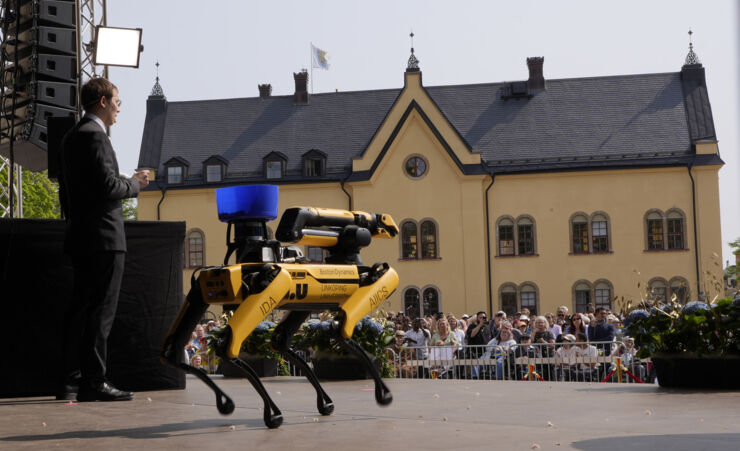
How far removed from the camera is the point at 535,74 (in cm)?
5191

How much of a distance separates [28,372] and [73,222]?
5.65 ft

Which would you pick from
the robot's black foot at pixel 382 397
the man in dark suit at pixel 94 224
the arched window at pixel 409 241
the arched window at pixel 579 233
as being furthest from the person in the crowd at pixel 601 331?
the arched window at pixel 579 233

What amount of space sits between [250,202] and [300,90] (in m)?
49.0

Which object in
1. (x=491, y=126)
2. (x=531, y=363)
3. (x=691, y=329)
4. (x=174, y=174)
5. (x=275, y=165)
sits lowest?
(x=531, y=363)

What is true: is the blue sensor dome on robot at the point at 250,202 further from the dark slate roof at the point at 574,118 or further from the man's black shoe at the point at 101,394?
the dark slate roof at the point at 574,118

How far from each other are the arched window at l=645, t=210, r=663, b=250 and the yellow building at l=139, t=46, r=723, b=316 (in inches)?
2.2

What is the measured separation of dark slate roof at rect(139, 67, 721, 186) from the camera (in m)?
48.0

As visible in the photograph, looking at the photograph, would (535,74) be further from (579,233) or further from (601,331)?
(601,331)

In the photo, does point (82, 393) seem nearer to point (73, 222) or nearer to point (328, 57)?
point (73, 222)

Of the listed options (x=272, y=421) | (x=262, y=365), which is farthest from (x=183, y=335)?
(x=262, y=365)

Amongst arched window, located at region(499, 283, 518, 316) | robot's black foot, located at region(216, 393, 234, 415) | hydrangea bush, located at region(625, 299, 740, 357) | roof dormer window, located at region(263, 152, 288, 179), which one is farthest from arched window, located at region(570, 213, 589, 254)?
robot's black foot, located at region(216, 393, 234, 415)

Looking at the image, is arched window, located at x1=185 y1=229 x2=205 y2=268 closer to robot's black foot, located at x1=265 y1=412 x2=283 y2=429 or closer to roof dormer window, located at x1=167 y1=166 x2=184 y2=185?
roof dormer window, located at x1=167 y1=166 x2=184 y2=185

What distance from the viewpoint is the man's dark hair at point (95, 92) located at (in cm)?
664

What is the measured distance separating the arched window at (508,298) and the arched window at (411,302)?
3.91 metres
